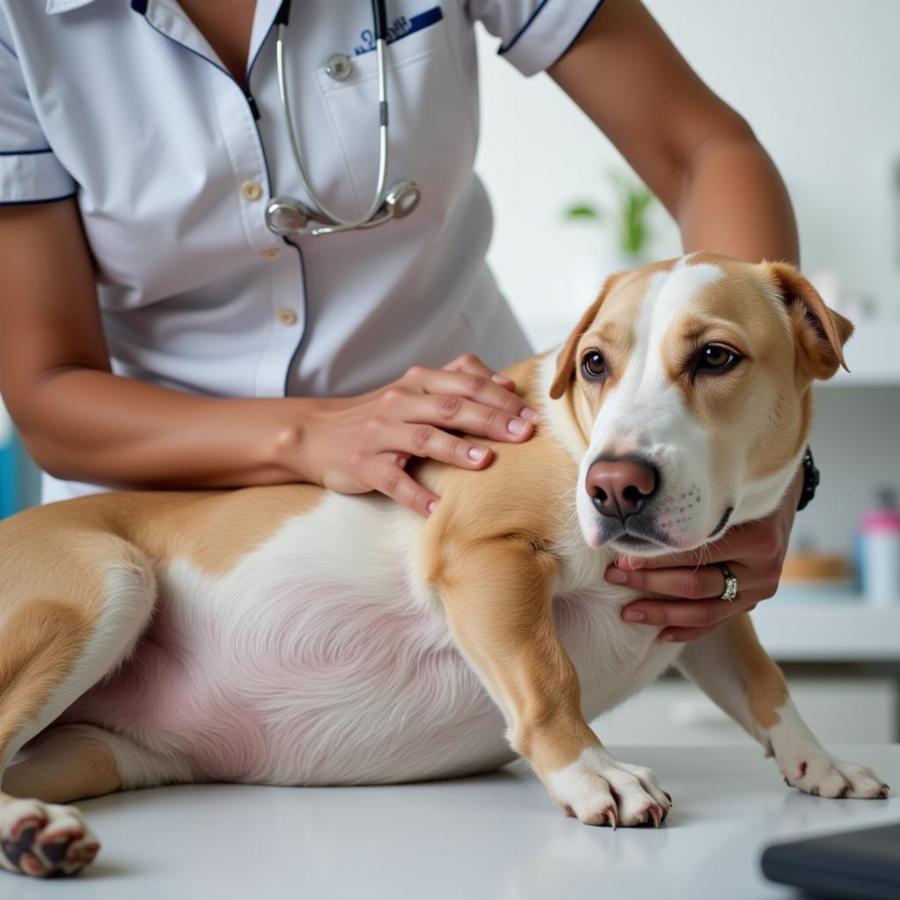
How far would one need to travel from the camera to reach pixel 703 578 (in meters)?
1.10

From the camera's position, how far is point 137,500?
130cm

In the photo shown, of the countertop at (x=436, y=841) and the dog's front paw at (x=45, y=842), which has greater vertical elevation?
the dog's front paw at (x=45, y=842)

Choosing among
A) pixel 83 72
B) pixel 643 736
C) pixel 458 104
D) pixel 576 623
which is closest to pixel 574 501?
pixel 576 623

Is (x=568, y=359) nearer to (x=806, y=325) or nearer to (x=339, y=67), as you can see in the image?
(x=806, y=325)

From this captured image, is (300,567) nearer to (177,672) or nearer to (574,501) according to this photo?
(177,672)

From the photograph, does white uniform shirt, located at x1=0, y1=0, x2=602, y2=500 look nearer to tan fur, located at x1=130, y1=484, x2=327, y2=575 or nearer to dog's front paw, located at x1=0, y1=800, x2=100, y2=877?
tan fur, located at x1=130, y1=484, x2=327, y2=575

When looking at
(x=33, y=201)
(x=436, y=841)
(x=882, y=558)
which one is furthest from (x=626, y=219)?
(x=436, y=841)

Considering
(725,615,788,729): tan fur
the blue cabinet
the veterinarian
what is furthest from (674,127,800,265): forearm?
the blue cabinet

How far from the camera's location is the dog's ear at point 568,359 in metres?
1.16

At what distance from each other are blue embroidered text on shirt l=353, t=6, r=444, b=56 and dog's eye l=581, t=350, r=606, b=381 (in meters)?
0.47

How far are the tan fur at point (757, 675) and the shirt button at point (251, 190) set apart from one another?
26.9 inches

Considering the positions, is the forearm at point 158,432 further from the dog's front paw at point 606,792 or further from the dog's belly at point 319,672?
the dog's front paw at point 606,792

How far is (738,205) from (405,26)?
420mm

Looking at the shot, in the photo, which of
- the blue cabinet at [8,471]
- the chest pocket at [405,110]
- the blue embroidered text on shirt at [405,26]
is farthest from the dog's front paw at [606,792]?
the blue cabinet at [8,471]
